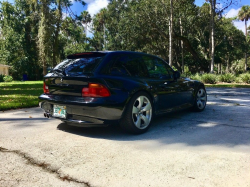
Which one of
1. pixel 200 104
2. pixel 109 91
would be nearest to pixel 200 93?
pixel 200 104

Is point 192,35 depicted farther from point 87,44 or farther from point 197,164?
point 197,164

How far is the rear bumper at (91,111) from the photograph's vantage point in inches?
154

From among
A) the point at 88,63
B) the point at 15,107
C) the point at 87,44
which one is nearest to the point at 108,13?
the point at 87,44

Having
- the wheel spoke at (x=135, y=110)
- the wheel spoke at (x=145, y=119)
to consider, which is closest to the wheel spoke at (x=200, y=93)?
the wheel spoke at (x=145, y=119)

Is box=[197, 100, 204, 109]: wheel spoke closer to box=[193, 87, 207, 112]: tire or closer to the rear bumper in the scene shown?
box=[193, 87, 207, 112]: tire

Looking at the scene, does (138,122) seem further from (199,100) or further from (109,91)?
(199,100)

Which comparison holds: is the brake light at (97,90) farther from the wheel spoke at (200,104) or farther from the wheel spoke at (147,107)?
the wheel spoke at (200,104)

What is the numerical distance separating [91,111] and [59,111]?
0.76 metres

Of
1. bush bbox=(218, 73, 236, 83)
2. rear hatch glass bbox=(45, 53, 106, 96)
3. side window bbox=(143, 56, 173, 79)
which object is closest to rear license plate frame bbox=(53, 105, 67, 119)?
rear hatch glass bbox=(45, 53, 106, 96)

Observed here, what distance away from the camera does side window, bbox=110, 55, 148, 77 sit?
438 centimetres

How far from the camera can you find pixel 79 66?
4.41m

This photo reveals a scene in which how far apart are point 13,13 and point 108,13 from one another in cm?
1516

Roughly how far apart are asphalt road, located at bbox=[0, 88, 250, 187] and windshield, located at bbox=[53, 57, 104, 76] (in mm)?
1126

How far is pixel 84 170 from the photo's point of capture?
2896mm
